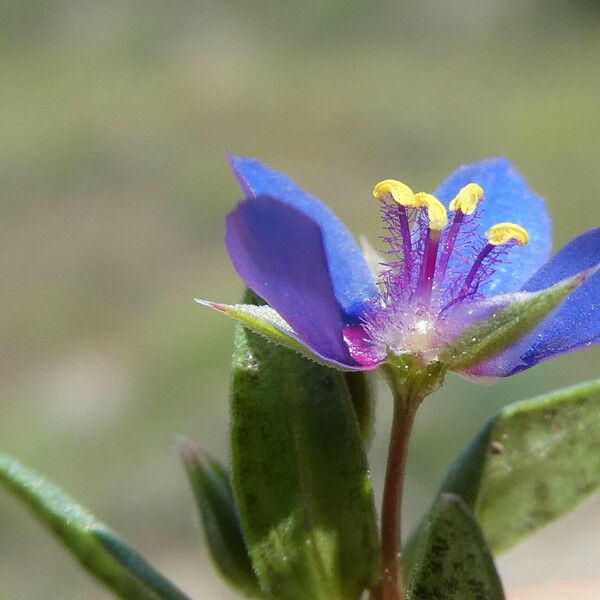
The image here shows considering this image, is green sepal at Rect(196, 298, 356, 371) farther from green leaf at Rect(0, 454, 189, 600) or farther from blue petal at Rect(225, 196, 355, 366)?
green leaf at Rect(0, 454, 189, 600)

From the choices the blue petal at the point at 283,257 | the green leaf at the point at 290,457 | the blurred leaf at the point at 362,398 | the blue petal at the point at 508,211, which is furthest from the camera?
the blue petal at the point at 508,211

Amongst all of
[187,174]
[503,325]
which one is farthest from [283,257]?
[187,174]

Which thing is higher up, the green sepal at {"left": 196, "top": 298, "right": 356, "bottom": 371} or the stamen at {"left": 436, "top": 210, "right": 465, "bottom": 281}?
the green sepal at {"left": 196, "top": 298, "right": 356, "bottom": 371}

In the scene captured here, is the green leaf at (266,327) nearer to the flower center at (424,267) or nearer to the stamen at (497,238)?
the flower center at (424,267)

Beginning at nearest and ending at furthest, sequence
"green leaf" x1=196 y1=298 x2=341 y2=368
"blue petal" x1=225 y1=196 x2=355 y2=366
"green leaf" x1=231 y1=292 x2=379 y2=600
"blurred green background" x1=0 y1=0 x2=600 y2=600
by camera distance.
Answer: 1. "blue petal" x1=225 y1=196 x2=355 y2=366
2. "green leaf" x1=196 y1=298 x2=341 y2=368
3. "green leaf" x1=231 y1=292 x2=379 y2=600
4. "blurred green background" x1=0 y1=0 x2=600 y2=600

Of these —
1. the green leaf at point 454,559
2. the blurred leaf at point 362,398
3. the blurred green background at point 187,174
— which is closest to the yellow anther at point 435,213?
the blurred leaf at point 362,398

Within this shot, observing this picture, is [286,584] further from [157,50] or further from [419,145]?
[157,50]

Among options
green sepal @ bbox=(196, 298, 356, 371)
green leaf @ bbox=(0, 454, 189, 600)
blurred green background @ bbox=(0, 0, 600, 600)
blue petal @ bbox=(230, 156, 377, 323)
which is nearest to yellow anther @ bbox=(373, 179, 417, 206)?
blue petal @ bbox=(230, 156, 377, 323)
